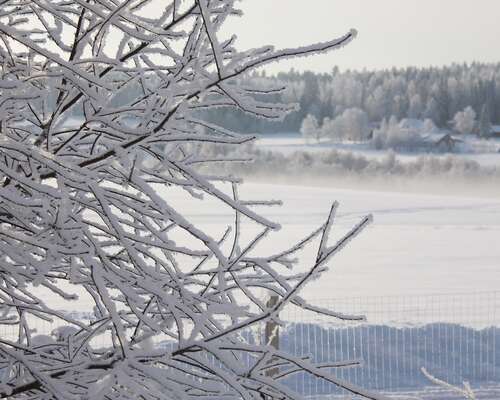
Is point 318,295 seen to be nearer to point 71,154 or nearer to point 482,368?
point 482,368

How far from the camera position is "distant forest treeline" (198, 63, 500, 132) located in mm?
75188

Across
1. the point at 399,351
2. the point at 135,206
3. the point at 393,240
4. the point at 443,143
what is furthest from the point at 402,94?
the point at 135,206

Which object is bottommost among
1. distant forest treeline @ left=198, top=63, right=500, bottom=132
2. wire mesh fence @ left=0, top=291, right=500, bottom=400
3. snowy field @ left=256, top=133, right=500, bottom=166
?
wire mesh fence @ left=0, top=291, right=500, bottom=400

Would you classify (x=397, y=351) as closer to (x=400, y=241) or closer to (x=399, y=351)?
(x=399, y=351)

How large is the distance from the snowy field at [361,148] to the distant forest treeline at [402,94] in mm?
2805

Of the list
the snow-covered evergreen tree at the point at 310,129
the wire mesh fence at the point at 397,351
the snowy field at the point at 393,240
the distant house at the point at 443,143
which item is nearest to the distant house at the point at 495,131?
the distant house at the point at 443,143

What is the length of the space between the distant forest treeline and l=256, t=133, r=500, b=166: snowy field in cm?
A: 280

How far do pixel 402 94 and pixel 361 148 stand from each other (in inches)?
539

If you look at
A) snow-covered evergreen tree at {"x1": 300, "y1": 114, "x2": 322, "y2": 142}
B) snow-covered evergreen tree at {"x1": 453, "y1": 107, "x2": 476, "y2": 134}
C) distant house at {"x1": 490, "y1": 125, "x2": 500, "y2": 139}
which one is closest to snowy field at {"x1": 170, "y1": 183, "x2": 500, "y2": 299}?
snow-covered evergreen tree at {"x1": 300, "y1": 114, "x2": 322, "y2": 142}

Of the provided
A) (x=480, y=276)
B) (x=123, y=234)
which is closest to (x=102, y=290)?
(x=123, y=234)

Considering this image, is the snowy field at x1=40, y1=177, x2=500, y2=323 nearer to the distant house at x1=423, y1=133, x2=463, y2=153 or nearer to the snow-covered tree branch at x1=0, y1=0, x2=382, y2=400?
the snow-covered tree branch at x1=0, y1=0, x2=382, y2=400

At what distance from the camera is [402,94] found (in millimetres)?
80625

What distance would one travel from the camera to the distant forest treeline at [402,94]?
7519cm

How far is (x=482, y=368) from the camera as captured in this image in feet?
34.9
